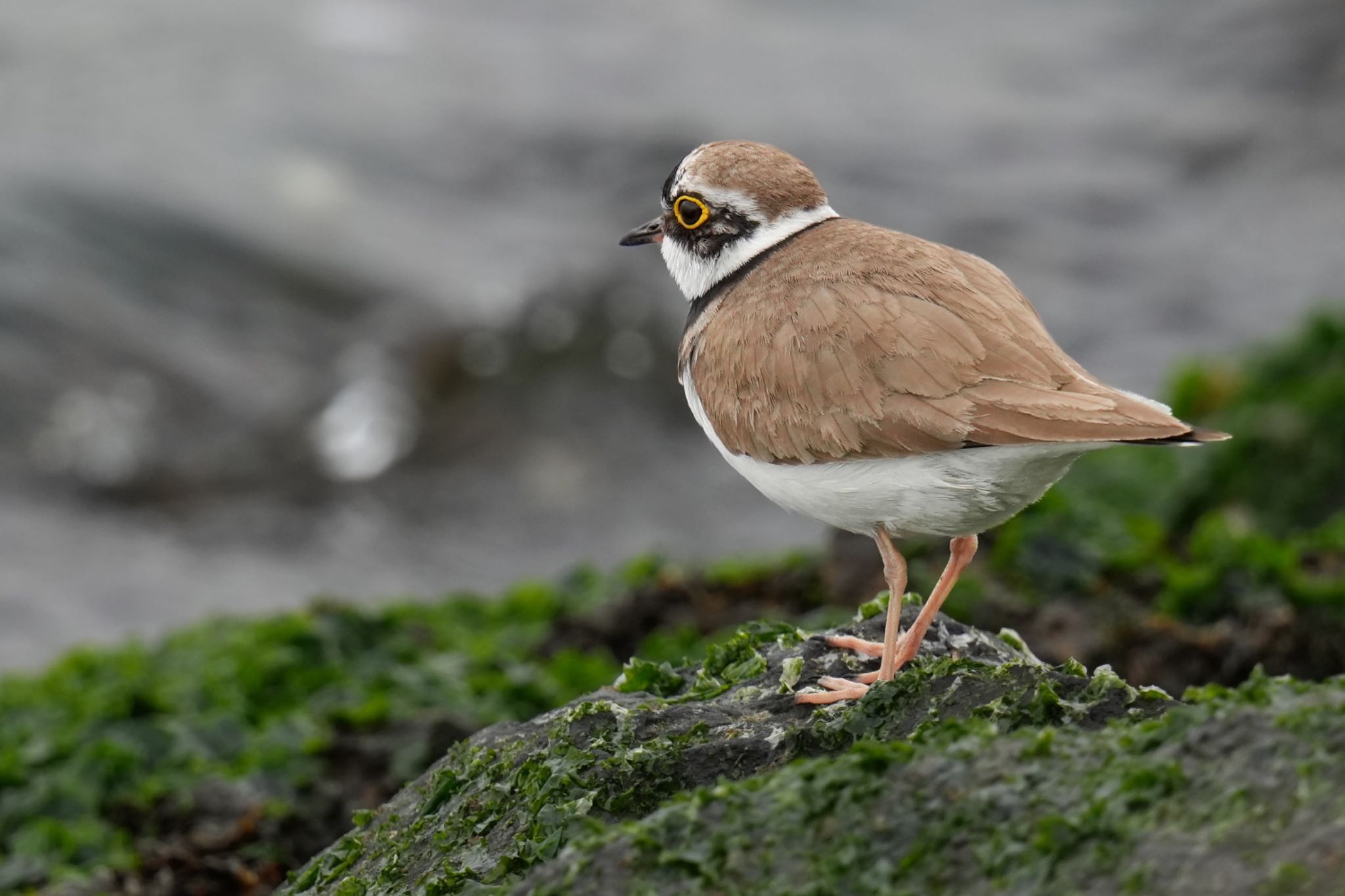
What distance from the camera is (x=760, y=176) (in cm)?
582

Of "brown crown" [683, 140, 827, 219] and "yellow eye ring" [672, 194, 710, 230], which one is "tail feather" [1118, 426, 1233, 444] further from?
"yellow eye ring" [672, 194, 710, 230]

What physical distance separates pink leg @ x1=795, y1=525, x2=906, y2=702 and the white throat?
140 cm

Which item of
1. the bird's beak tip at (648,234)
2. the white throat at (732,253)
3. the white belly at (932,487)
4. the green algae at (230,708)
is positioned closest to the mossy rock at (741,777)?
the white belly at (932,487)

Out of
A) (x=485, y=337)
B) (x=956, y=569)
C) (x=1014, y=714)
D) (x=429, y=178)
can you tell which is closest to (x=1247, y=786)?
(x=1014, y=714)

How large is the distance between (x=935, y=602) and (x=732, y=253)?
1758mm

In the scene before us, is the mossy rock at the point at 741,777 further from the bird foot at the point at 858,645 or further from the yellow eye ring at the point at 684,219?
the yellow eye ring at the point at 684,219

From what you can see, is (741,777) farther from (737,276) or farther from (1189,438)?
(737,276)

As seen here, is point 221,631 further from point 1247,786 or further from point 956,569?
point 1247,786

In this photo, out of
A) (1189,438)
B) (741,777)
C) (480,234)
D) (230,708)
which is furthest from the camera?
(480,234)

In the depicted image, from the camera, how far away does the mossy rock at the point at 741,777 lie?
3.14m

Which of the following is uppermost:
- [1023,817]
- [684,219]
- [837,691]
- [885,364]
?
[684,219]

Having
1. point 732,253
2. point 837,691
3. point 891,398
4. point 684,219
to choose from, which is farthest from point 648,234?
point 837,691

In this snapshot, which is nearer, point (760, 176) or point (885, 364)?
point (885, 364)

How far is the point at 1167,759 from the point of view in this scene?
3.07m
